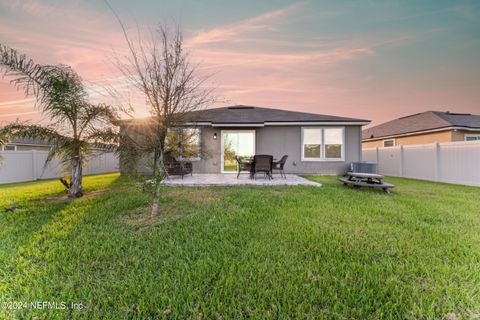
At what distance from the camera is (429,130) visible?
47.0 ft

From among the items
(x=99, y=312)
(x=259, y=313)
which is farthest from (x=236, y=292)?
(x=99, y=312)

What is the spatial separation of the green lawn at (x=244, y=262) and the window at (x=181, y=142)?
58.2 inches

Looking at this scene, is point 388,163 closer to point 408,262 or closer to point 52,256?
point 408,262

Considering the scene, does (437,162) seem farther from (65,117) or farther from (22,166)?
(22,166)

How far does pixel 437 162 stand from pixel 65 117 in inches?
643

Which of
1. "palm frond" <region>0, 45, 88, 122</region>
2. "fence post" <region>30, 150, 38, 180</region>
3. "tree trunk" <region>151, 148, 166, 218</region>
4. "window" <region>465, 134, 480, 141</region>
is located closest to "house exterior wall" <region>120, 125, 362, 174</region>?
"palm frond" <region>0, 45, 88, 122</region>

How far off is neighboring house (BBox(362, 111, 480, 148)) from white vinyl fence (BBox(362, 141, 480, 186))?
4288 mm

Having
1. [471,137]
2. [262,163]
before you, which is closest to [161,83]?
[262,163]

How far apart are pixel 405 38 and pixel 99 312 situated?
45.6ft

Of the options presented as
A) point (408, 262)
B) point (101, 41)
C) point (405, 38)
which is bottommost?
point (408, 262)

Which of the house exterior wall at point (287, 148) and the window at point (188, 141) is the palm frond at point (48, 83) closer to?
the window at point (188, 141)

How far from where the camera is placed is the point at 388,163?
1333 cm

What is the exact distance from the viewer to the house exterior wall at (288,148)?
11.5m

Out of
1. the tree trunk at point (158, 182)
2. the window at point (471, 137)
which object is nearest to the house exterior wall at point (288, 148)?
the tree trunk at point (158, 182)
